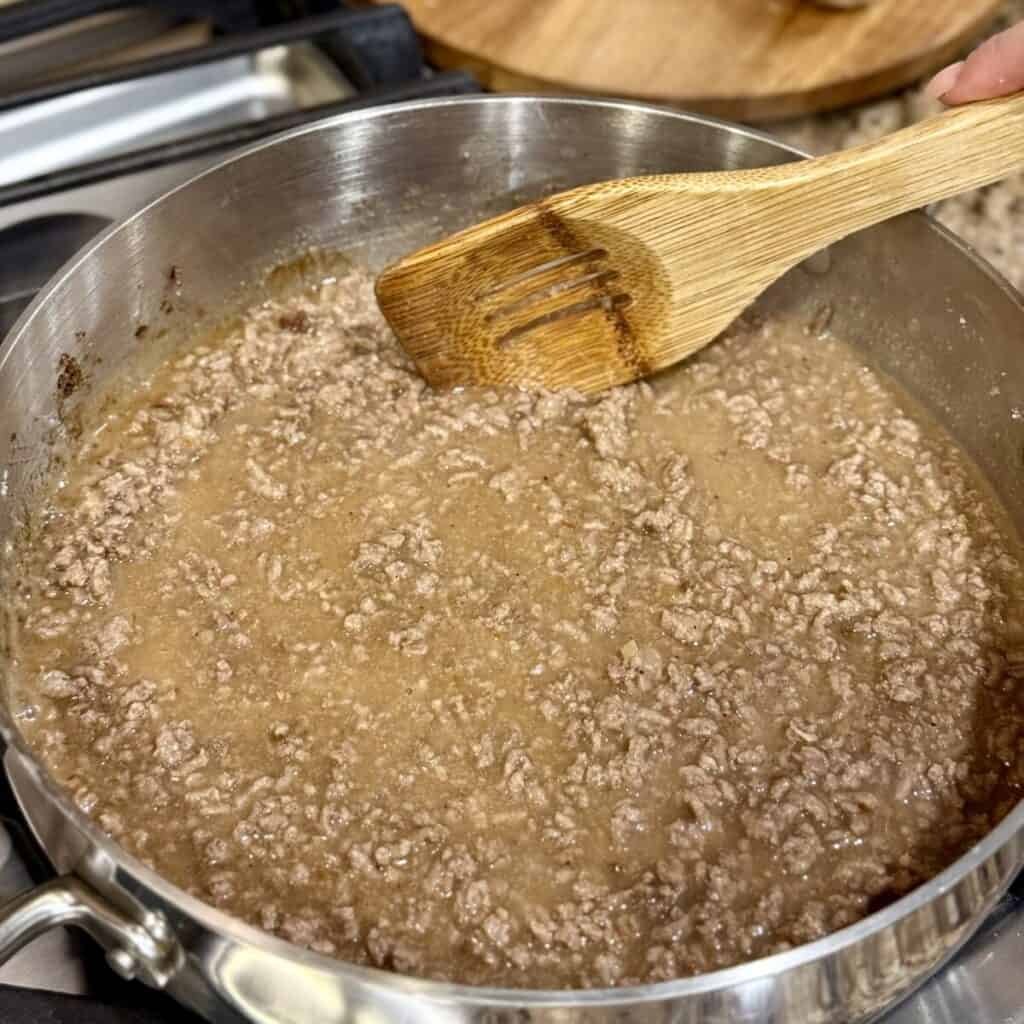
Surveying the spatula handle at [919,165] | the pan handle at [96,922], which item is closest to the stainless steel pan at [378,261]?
the pan handle at [96,922]

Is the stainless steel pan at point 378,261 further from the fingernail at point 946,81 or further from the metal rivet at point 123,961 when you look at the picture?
the fingernail at point 946,81

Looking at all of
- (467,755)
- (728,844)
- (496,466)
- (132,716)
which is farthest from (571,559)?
(132,716)

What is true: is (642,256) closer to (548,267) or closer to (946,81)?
(548,267)

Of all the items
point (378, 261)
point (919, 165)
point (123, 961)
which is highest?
point (919, 165)

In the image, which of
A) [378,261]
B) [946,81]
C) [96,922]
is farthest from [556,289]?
[96,922]

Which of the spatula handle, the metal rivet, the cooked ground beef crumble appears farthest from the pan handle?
the spatula handle

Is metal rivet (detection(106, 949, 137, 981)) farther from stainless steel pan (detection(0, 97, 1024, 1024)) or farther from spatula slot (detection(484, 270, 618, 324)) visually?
spatula slot (detection(484, 270, 618, 324))
